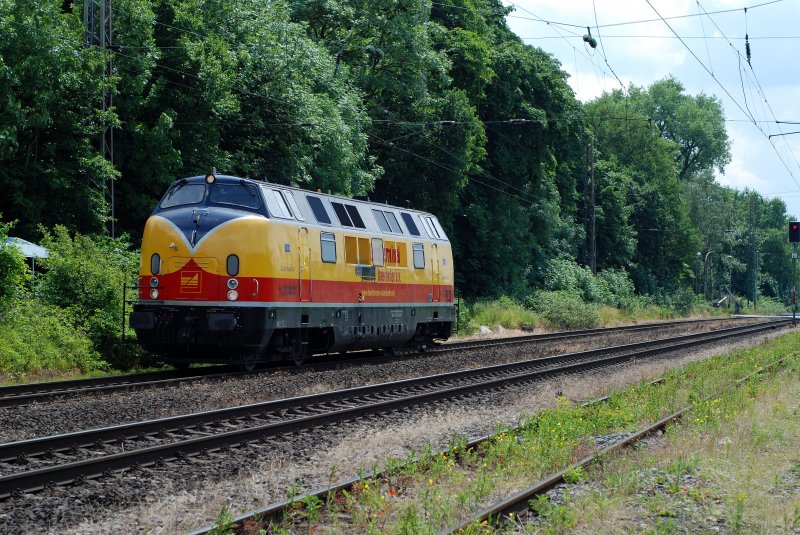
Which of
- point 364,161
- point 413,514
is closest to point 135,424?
point 413,514

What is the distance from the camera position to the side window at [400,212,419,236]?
2230 cm

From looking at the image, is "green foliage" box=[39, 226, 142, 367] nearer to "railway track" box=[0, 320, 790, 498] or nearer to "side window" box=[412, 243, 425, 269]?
"railway track" box=[0, 320, 790, 498]

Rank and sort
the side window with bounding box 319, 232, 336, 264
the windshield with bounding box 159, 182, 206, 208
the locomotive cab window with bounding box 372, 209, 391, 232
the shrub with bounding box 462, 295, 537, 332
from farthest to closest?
1. the shrub with bounding box 462, 295, 537, 332
2. the locomotive cab window with bounding box 372, 209, 391, 232
3. the side window with bounding box 319, 232, 336, 264
4. the windshield with bounding box 159, 182, 206, 208

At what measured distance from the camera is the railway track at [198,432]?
8359mm

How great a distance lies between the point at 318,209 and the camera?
18.7 metres

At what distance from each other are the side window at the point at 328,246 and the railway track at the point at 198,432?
3.64 metres

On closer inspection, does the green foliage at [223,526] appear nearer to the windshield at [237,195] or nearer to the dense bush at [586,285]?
the windshield at [237,195]

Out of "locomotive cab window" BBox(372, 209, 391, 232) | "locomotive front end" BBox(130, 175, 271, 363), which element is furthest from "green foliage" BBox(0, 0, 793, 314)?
"locomotive cab window" BBox(372, 209, 391, 232)

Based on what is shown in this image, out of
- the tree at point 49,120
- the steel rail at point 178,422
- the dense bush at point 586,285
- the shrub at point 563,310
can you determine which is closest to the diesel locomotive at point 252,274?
the steel rail at point 178,422

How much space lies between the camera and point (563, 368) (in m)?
19.3

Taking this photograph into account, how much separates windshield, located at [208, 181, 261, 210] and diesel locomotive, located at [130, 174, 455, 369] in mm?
19

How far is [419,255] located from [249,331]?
23.5ft

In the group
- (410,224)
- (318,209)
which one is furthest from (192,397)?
(410,224)

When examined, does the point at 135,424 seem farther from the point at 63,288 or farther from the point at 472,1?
the point at 472,1
